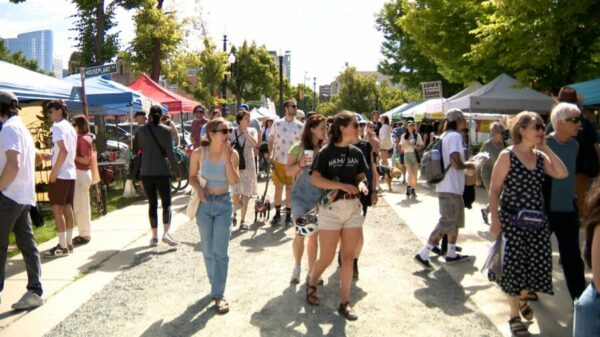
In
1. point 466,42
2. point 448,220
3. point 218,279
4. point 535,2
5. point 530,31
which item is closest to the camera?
point 218,279

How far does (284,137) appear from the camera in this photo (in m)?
8.64

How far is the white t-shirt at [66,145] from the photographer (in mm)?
6363

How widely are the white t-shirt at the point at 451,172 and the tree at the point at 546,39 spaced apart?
502 centimetres

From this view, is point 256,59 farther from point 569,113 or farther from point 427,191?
point 569,113

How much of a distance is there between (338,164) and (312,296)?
1.32m

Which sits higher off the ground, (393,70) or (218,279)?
(393,70)

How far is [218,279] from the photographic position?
4867mm

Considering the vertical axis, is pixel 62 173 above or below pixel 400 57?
below

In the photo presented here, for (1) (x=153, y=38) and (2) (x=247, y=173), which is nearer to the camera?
(2) (x=247, y=173)

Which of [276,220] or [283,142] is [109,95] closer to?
[283,142]

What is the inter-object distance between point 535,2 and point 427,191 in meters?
5.11

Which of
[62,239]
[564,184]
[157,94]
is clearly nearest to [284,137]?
[62,239]

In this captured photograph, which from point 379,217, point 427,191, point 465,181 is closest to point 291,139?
point 379,217

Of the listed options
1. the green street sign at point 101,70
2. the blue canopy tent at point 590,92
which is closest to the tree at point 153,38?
the green street sign at point 101,70
